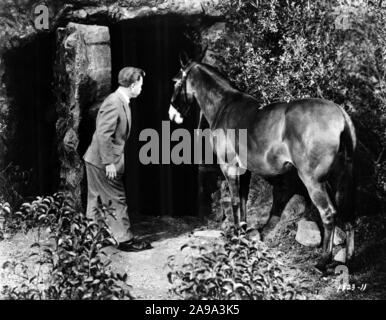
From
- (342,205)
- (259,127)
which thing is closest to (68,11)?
(259,127)

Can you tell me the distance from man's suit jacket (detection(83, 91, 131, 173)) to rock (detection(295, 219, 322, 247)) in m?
2.39

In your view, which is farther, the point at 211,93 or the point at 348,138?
the point at 211,93

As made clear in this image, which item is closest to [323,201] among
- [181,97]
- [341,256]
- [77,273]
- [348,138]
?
[348,138]

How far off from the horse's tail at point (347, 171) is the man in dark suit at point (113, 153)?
2.47 meters

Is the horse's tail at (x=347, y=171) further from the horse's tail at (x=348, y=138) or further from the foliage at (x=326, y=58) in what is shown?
the foliage at (x=326, y=58)

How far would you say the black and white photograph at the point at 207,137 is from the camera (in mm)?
8133

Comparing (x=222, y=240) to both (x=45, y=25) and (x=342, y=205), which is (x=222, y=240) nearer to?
(x=342, y=205)

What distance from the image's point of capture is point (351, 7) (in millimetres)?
9227

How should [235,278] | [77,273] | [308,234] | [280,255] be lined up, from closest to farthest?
1. [235,278]
2. [77,273]
3. [280,255]
4. [308,234]

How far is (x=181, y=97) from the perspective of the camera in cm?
974

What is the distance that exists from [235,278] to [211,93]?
10.4 feet

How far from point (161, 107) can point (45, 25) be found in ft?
7.35

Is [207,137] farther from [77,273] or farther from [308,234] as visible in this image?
[77,273]

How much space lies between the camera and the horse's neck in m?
9.33
